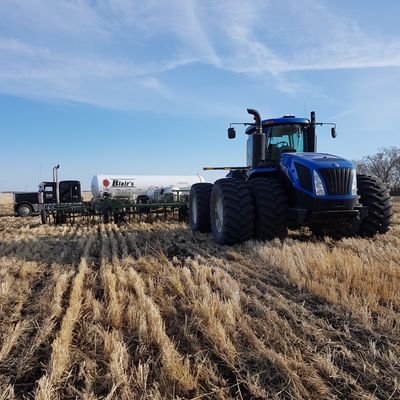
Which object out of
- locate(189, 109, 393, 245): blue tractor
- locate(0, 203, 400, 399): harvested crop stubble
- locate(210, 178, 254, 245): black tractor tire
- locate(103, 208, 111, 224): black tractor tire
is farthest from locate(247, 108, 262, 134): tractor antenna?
locate(103, 208, 111, 224): black tractor tire

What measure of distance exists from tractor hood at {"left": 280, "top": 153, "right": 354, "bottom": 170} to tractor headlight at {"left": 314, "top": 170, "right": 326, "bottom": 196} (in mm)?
161

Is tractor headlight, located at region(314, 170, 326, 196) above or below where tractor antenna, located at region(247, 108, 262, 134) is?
below

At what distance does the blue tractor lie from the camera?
684 cm

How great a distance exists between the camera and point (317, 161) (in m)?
6.95

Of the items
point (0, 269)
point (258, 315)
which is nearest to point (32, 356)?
point (258, 315)

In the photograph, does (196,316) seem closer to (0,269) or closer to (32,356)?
(32,356)

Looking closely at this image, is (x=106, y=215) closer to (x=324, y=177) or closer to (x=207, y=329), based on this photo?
(x=324, y=177)

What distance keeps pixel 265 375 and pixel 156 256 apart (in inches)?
165

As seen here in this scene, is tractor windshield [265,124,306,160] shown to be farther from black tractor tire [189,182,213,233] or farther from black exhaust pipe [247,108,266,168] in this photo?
black tractor tire [189,182,213,233]

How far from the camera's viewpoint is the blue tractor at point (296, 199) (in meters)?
6.84

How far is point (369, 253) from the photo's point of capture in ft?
19.4

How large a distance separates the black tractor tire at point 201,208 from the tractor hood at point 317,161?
2.77m

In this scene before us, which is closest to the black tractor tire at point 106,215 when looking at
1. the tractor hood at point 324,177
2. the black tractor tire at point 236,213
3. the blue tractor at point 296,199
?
the blue tractor at point 296,199

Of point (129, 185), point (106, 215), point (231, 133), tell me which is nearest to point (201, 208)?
point (231, 133)
